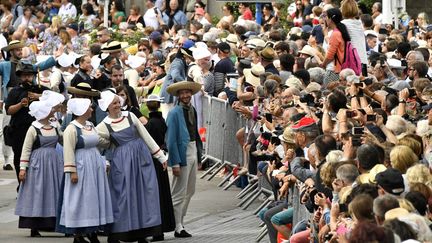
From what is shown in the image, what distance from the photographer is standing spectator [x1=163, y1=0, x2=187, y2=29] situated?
34.6 m

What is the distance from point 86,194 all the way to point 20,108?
11.9 ft

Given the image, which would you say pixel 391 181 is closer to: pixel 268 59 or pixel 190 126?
pixel 190 126

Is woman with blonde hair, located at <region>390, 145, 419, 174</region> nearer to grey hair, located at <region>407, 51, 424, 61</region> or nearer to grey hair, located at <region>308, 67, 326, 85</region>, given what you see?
grey hair, located at <region>308, 67, 326, 85</region>

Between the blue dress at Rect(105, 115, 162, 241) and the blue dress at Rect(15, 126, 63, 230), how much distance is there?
3.50 feet

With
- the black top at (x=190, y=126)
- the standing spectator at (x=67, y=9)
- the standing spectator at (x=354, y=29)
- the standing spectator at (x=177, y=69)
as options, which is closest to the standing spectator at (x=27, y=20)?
the standing spectator at (x=67, y=9)

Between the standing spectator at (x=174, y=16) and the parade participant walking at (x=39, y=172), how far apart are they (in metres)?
17.3

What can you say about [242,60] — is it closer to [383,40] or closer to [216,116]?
[216,116]

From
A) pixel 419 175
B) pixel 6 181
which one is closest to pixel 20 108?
pixel 6 181

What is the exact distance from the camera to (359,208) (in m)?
10.4

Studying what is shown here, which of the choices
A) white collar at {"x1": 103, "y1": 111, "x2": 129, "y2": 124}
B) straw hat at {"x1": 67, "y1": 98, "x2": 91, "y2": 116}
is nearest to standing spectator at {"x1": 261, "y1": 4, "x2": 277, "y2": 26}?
white collar at {"x1": 103, "y1": 111, "x2": 129, "y2": 124}

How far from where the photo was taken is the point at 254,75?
20156 mm

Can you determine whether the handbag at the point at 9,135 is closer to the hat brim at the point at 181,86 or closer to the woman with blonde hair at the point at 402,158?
the hat brim at the point at 181,86

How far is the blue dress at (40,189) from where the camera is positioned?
17141mm

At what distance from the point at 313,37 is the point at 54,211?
262 inches
